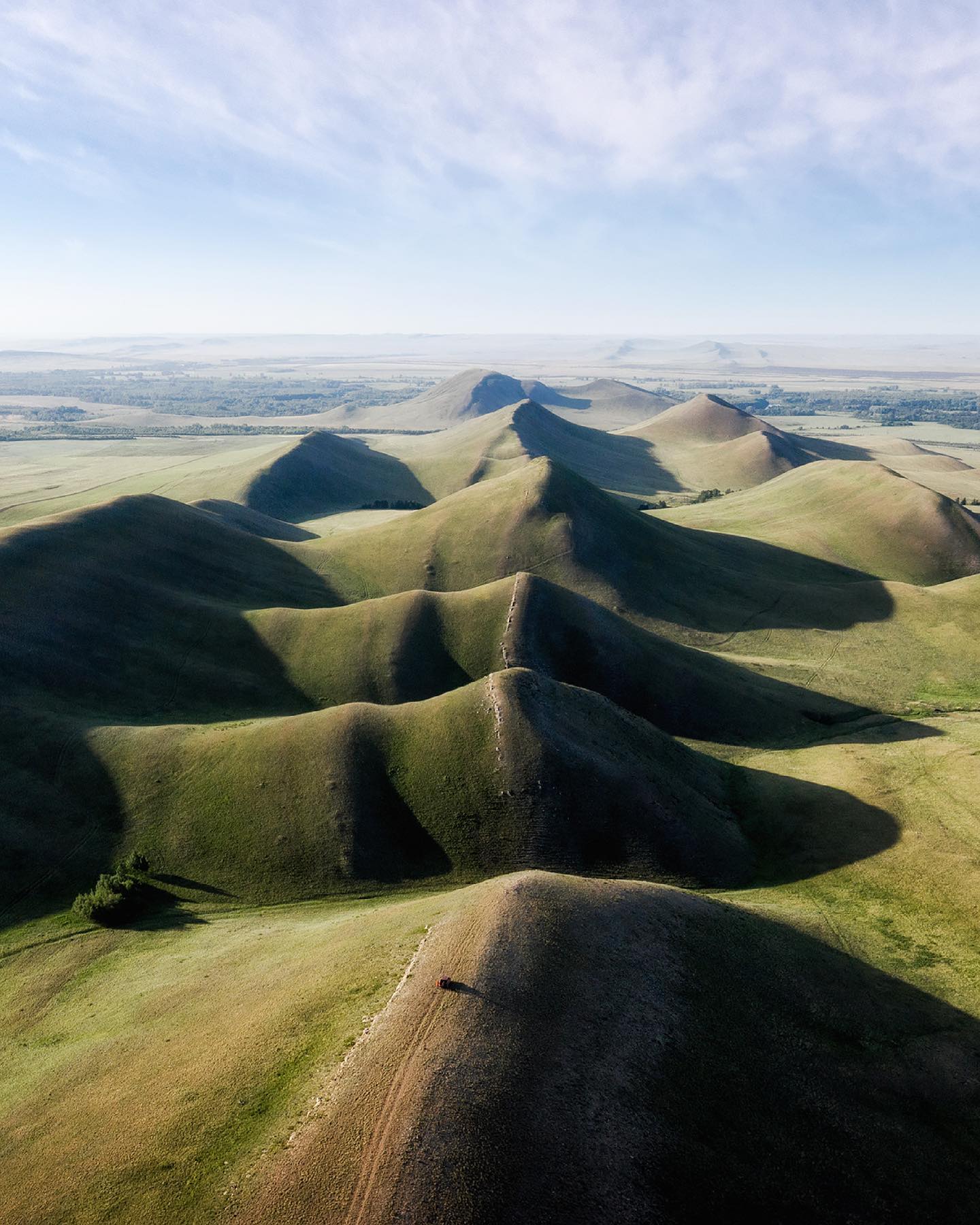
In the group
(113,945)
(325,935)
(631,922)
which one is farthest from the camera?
(113,945)

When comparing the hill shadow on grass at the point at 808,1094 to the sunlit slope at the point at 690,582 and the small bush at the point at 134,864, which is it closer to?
the small bush at the point at 134,864

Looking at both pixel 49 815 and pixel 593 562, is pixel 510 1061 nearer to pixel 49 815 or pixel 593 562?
pixel 49 815

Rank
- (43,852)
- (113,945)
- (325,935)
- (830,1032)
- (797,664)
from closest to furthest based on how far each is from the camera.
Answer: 1. (830,1032)
2. (325,935)
3. (113,945)
4. (43,852)
5. (797,664)

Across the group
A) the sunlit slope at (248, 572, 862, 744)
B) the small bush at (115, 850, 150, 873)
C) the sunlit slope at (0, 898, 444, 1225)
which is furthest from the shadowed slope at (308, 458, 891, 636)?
the sunlit slope at (0, 898, 444, 1225)

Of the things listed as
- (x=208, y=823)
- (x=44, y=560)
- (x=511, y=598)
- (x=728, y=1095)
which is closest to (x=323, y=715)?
(x=208, y=823)

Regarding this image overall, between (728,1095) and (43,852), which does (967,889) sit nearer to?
(728,1095)
